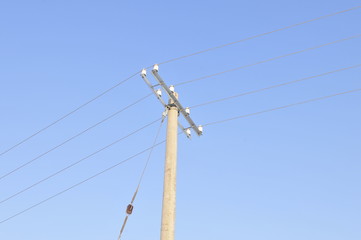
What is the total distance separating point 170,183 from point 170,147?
0.94 metres

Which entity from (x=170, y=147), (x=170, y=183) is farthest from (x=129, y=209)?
(x=170, y=147)

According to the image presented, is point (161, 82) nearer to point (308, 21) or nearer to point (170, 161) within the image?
point (170, 161)

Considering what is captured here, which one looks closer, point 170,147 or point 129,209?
point 170,147

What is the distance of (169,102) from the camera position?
1112 cm

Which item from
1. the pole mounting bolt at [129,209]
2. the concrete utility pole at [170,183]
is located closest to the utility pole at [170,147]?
the concrete utility pole at [170,183]

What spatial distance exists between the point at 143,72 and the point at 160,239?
464 centimetres

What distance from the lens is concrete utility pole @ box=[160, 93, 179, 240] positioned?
29.7 ft

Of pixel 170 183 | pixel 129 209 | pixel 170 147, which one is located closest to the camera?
pixel 170 183

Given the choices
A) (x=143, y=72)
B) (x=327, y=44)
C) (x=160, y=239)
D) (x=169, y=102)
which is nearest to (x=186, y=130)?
(x=169, y=102)

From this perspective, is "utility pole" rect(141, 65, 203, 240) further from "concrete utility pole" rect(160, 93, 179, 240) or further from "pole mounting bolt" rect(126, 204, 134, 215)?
"pole mounting bolt" rect(126, 204, 134, 215)

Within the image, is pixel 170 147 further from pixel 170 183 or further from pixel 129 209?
pixel 129 209

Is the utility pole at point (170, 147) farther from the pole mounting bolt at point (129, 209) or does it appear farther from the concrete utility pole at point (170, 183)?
the pole mounting bolt at point (129, 209)

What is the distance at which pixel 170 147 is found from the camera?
10031mm

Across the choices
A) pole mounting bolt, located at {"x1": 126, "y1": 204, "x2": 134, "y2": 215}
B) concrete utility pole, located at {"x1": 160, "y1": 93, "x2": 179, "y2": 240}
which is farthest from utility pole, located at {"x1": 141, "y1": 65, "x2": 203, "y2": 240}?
pole mounting bolt, located at {"x1": 126, "y1": 204, "x2": 134, "y2": 215}
